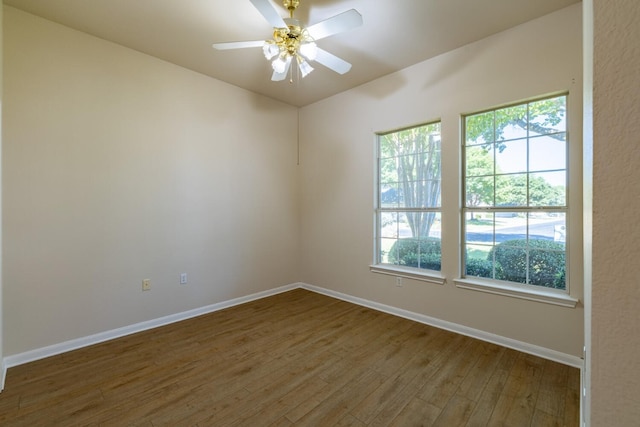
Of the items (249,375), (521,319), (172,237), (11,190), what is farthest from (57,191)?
(521,319)

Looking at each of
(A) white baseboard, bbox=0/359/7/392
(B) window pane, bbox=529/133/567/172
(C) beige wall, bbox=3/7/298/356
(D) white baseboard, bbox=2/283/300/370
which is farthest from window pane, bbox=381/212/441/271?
(A) white baseboard, bbox=0/359/7/392

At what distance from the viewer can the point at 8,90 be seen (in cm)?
227

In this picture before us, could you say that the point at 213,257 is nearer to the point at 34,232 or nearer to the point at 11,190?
the point at 34,232

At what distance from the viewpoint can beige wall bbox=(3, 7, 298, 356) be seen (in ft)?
7.66

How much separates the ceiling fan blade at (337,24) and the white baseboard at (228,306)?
9.53 ft

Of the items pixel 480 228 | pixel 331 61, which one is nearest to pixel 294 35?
pixel 331 61

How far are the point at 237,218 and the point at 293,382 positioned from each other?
2263 mm

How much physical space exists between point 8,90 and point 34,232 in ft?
3.89

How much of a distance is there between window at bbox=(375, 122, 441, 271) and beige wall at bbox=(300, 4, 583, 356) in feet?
0.48

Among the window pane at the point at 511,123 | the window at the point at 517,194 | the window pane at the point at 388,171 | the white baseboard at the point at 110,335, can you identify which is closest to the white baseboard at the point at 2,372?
the white baseboard at the point at 110,335

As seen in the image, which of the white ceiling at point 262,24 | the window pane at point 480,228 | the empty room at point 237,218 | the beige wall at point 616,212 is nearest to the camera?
the beige wall at point 616,212

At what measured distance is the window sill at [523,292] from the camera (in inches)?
90.4

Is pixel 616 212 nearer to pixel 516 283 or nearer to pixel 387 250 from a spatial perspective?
pixel 516 283

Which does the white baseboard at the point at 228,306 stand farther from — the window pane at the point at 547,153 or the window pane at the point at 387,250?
the window pane at the point at 547,153
